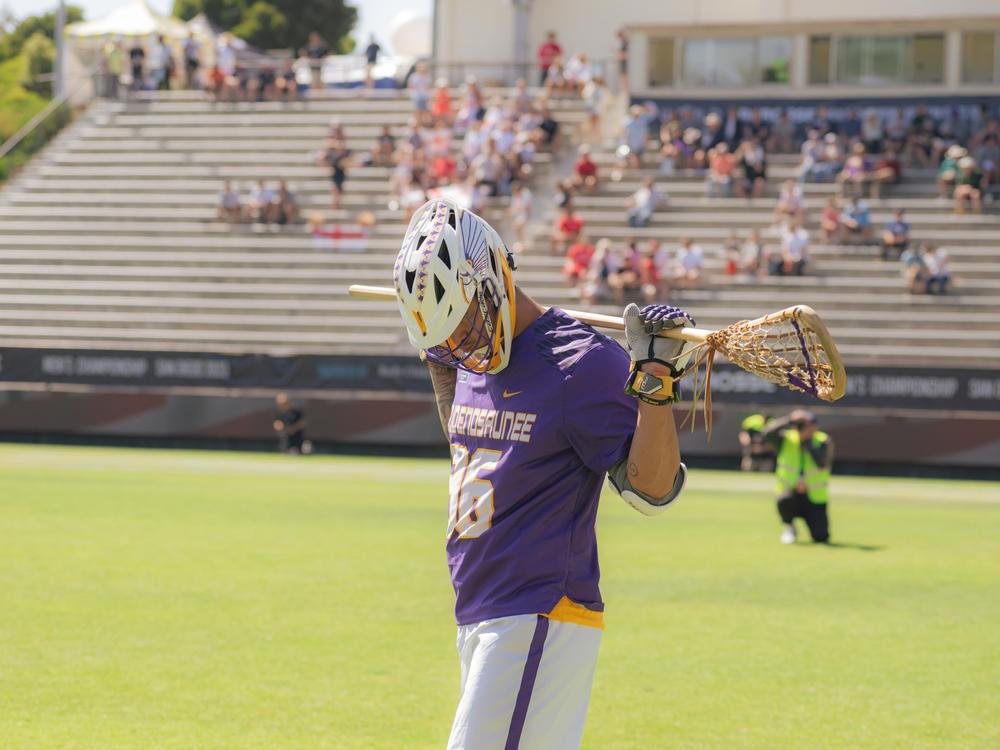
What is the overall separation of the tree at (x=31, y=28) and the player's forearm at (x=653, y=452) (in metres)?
98.4

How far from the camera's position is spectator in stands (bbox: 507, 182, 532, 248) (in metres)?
36.4

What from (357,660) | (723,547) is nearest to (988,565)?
(723,547)

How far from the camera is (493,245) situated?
4707 mm

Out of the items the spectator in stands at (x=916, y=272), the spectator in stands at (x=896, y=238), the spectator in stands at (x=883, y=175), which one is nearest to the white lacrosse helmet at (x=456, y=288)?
the spectator in stands at (x=916, y=272)

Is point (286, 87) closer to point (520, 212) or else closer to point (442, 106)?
point (442, 106)

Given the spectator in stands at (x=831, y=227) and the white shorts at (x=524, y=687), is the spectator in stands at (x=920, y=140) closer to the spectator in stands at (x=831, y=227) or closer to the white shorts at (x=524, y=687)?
the spectator in stands at (x=831, y=227)

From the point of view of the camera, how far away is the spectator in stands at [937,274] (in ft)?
106

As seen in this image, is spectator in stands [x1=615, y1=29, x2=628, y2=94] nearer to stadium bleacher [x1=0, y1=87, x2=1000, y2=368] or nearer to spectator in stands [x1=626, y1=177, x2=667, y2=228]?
stadium bleacher [x1=0, y1=87, x2=1000, y2=368]

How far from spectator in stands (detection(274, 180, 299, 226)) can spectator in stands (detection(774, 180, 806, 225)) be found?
12.5 metres

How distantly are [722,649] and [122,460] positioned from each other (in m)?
18.6

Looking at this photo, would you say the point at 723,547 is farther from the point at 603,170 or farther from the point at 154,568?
the point at 603,170

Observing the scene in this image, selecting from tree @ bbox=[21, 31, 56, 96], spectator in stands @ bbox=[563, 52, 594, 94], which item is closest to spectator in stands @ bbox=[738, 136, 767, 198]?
spectator in stands @ bbox=[563, 52, 594, 94]

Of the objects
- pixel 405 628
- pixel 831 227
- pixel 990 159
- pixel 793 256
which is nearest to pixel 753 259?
pixel 793 256

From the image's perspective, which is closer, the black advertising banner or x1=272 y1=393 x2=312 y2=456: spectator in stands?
the black advertising banner
